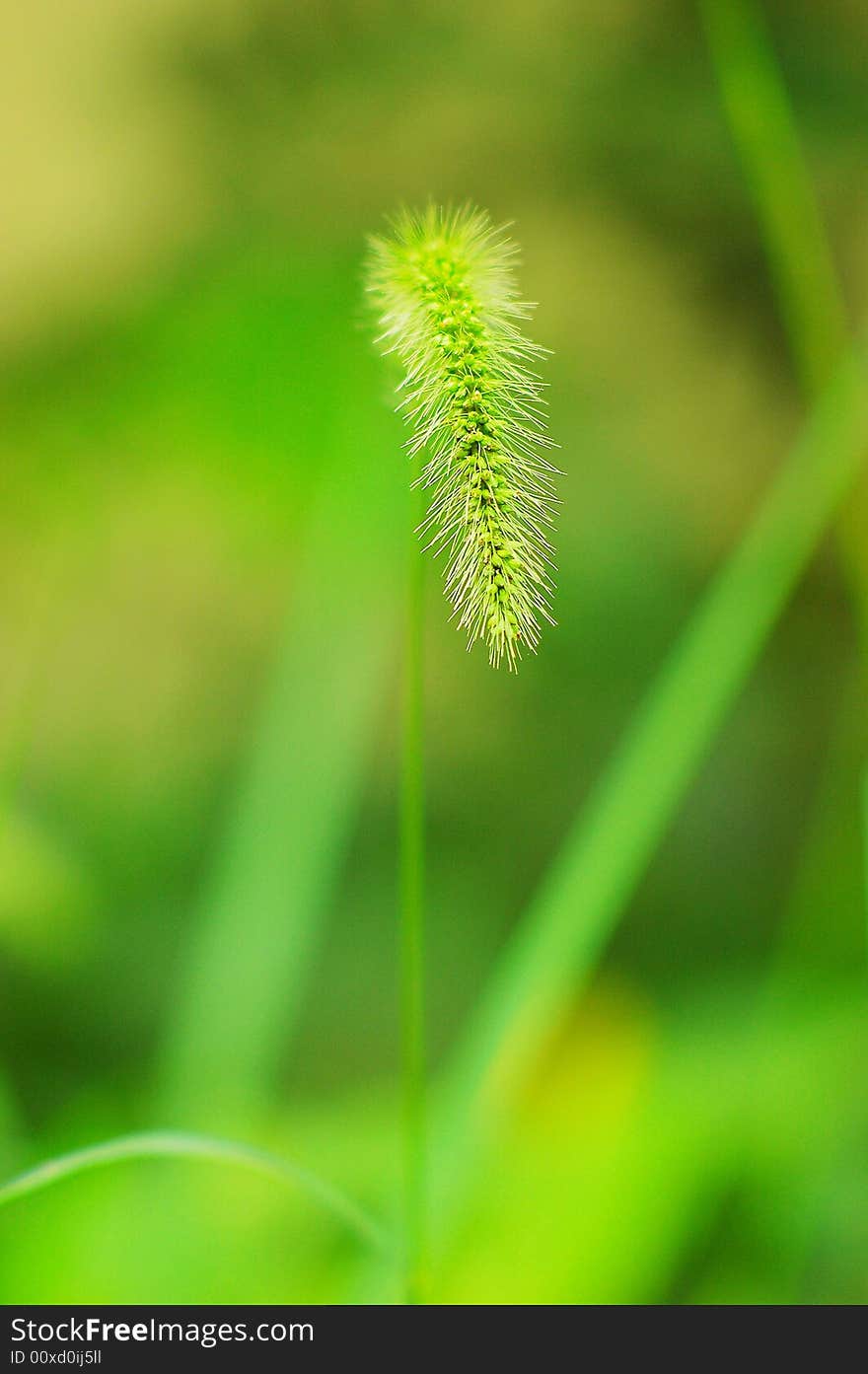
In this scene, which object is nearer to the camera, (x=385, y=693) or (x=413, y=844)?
(x=413, y=844)

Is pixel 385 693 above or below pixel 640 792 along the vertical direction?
above

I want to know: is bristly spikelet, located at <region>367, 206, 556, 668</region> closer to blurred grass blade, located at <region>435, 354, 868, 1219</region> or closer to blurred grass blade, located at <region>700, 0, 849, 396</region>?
blurred grass blade, located at <region>435, 354, 868, 1219</region>

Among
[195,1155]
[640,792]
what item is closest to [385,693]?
[640,792]

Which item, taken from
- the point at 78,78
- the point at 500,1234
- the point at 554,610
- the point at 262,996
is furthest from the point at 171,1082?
the point at 78,78

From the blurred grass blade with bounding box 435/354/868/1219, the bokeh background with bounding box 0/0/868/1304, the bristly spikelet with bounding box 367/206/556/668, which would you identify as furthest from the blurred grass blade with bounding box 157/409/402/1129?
the bristly spikelet with bounding box 367/206/556/668

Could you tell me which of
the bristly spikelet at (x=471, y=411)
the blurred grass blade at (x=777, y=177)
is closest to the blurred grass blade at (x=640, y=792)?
the blurred grass blade at (x=777, y=177)

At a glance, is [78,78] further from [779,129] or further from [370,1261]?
[370,1261]

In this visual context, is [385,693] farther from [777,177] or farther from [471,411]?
[471,411]
